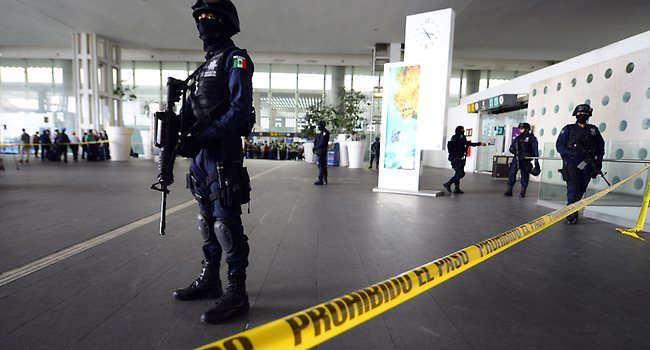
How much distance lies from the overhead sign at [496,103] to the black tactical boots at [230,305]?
41.0 feet

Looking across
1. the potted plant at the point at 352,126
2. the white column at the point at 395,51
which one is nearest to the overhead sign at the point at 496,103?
the white column at the point at 395,51

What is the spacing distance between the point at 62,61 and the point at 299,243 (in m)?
26.4

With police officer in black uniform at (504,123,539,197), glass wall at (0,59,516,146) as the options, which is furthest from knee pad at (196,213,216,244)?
glass wall at (0,59,516,146)

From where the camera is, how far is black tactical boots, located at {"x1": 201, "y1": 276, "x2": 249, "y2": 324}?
1.74 meters

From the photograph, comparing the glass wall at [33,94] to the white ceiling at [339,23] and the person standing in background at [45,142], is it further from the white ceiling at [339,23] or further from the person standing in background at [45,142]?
the person standing in background at [45,142]

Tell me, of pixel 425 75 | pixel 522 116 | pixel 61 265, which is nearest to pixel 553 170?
pixel 425 75

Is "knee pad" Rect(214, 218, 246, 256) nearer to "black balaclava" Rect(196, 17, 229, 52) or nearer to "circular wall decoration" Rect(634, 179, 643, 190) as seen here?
"black balaclava" Rect(196, 17, 229, 52)

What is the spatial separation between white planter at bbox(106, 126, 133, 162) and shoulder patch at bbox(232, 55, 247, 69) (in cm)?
1628

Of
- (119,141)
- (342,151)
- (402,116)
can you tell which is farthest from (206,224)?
(119,141)

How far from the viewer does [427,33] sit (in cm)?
648

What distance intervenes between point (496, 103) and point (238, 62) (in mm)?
12610

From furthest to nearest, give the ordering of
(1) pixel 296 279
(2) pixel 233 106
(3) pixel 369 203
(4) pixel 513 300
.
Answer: (3) pixel 369 203, (1) pixel 296 279, (4) pixel 513 300, (2) pixel 233 106

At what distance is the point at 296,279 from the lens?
2.33m

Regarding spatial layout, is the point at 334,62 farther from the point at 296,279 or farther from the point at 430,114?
the point at 296,279
